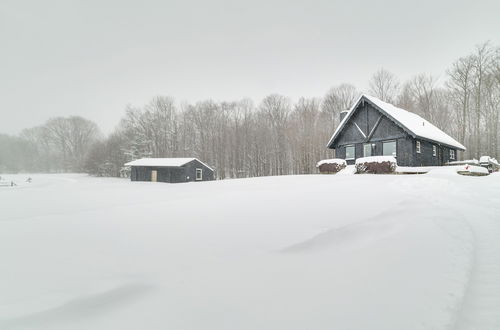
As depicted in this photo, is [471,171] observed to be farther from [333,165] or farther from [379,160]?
[333,165]

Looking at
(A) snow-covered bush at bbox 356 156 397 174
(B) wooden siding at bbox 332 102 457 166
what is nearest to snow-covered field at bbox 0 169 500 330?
(A) snow-covered bush at bbox 356 156 397 174

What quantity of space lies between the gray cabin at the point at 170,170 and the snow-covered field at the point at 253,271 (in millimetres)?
23824

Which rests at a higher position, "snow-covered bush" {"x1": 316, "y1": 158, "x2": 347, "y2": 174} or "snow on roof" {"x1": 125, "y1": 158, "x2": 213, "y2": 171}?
"snow on roof" {"x1": 125, "y1": 158, "x2": 213, "y2": 171}

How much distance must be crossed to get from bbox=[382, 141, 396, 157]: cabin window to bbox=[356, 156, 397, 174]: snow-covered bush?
3361 mm

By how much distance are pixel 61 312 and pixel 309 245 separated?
3348mm

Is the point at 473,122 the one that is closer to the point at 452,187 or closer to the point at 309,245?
the point at 452,187

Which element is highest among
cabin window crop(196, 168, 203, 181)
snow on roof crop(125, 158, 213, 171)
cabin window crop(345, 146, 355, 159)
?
cabin window crop(345, 146, 355, 159)

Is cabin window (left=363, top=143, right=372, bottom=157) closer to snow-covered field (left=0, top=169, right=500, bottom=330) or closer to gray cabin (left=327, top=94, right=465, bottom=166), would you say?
gray cabin (left=327, top=94, right=465, bottom=166)

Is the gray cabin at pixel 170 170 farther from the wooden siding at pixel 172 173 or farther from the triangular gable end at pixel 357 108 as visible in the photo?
the triangular gable end at pixel 357 108

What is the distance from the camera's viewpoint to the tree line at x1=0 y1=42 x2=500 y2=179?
98.2 ft

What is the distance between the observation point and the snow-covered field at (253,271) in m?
2.22

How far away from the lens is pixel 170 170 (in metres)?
29.2

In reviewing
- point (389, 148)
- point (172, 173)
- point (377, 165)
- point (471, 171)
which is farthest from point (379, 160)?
point (172, 173)

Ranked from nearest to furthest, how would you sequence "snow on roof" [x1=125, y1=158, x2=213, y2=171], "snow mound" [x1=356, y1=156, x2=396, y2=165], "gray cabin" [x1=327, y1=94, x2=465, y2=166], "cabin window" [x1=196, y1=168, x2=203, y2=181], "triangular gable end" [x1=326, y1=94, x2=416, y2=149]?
"snow mound" [x1=356, y1=156, x2=396, y2=165] < "triangular gable end" [x1=326, y1=94, x2=416, y2=149] < "gray cabin" [x1=327, y1=94, x2=465, y2=166] < "snow on roof" [x1=125, y1=158, x2=213, y2=171] < "cabin window" [x1=196, y1=168, x2=203, y2=181]
